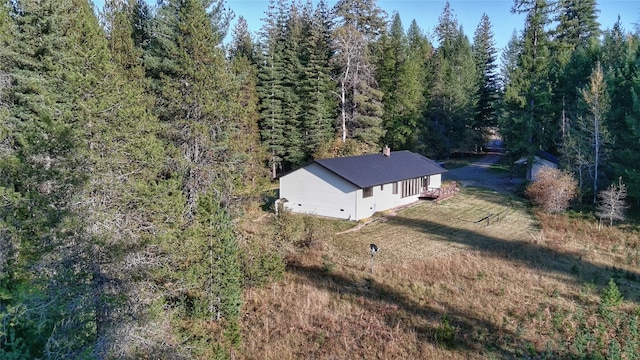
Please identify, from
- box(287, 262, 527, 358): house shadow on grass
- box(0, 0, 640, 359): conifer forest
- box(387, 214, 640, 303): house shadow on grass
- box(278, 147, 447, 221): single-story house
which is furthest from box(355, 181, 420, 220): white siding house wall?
box(287, 262, 527, 358): house shadow on grass

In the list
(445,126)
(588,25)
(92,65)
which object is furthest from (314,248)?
(588,25)

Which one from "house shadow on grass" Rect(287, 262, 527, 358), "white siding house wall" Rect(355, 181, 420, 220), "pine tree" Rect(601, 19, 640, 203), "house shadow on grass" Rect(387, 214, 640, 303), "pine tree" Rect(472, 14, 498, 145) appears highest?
"pine tree" Rect(472, 14, 498, 145)

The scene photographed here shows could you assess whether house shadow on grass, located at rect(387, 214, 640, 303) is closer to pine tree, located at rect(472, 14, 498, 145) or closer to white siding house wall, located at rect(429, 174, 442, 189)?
white siding house wall, located at rect(429, 174, 442, 189)

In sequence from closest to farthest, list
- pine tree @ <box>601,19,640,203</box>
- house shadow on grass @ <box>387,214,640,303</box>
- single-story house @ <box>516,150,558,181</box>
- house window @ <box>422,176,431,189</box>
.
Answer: house shadow on grass @ <box>387,214,640,303</box>, pine tree @ <box>601,19,640,203</box>, house window @ <box>422,176,431,189</box>, single-story house @ <box>516,150,558,181</box>

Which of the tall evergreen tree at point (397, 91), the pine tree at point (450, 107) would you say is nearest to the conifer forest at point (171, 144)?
the tall evergreen tree at point (397, 91)

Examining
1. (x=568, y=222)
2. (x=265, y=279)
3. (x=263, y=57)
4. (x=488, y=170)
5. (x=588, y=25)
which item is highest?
(x=588, y=25)

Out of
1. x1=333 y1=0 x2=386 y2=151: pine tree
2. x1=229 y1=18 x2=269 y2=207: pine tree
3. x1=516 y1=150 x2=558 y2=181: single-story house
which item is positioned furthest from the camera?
x1=333 y1=0 x2=386 y2=151: pine tree

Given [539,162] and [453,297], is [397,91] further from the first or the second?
[453,297]

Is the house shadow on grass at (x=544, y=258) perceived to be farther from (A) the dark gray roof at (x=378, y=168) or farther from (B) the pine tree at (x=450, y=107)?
(B) the pine tree at (x=450, y=107)

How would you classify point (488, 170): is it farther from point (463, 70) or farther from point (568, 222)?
point (568, 222)
